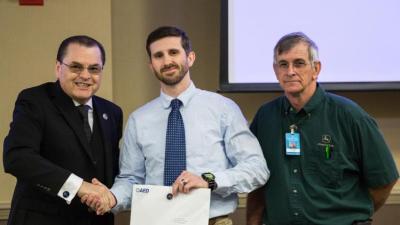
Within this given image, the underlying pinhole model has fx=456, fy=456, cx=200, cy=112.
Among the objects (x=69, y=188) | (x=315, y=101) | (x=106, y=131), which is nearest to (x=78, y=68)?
(x=106, y=131)

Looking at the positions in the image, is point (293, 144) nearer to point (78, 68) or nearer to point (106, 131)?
point (106, 131)

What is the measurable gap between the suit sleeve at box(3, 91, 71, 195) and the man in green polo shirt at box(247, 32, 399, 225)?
94 centimetres

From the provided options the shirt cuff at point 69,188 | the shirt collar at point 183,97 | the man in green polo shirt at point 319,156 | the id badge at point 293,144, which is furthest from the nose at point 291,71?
the shirt cuff at point 69,188

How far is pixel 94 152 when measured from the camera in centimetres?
202

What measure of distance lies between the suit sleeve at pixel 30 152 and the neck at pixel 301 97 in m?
1.00

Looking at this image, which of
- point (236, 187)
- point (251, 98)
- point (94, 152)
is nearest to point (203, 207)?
point (236, 187)

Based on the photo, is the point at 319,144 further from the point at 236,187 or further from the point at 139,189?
the point at 139,189

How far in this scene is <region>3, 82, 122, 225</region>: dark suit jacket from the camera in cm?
182

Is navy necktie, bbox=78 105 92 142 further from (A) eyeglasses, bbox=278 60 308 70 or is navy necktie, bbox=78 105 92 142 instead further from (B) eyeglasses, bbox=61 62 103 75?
(A) eyeglasses, bbox=278 60 308 70

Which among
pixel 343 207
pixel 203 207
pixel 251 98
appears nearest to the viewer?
pixel 203 207

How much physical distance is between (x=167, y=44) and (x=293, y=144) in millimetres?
704

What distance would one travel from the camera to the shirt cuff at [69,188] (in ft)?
5.97

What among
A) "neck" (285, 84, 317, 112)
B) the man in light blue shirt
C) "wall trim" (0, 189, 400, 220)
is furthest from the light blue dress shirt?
"wall trim" (0, 189, 400, 220)

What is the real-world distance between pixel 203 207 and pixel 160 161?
→ 11.6 inches
